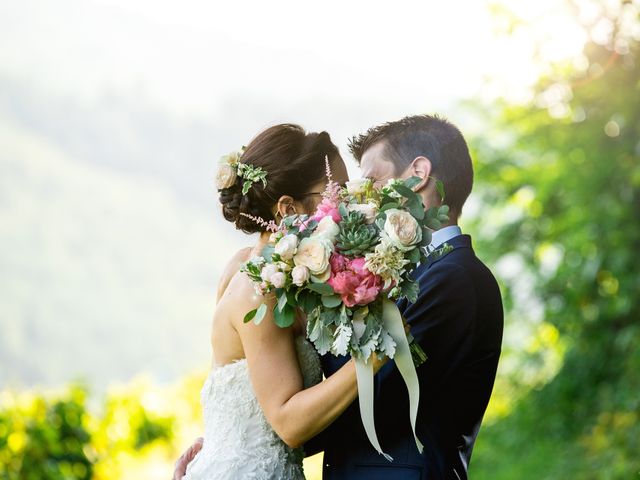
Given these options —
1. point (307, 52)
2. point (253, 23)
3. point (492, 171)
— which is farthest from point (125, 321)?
point (253, 23)

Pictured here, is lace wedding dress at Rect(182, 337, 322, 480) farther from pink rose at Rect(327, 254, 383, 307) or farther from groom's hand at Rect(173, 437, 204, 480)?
pink rose at Rect(327, 254, 383, 307)

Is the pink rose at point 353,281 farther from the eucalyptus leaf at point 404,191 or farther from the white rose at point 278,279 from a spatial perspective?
the eucalyptus leaf at point 404,191

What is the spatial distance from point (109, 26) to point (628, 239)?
37.9 m

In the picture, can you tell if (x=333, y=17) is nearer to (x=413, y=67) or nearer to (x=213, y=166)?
(x=413, y=67)

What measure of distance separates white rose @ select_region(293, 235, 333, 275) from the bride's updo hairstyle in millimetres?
838

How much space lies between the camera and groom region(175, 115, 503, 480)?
10.7 feet

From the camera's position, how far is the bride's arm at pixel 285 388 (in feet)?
9.82

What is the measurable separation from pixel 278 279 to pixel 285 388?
2.00 feet

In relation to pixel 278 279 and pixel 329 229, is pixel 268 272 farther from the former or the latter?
pixel 329 229

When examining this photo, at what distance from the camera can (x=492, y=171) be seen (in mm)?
11633

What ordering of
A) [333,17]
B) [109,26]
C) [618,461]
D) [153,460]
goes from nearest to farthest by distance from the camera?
[618,461] < [153,460] < [333,17] < [109,26]

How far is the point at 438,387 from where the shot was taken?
3.41 m

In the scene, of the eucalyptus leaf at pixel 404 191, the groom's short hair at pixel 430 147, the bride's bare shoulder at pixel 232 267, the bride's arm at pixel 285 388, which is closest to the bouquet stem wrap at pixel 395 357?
the bride's arm at pixel 285 388

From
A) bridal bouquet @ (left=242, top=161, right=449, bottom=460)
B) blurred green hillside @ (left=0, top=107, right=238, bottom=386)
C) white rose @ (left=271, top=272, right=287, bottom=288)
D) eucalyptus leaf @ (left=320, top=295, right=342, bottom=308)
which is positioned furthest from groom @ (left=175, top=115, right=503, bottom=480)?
blurred green hillside @ (left=0, top=107, right=238, bottom=386)
